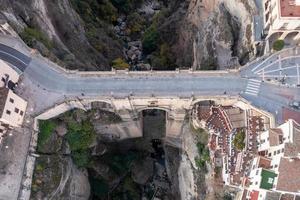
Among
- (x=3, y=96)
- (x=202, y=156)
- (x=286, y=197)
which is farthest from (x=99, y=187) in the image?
(x=286, y=197)

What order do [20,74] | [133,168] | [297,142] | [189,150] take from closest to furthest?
[297,142], [20,74], [189,150], [133,168]

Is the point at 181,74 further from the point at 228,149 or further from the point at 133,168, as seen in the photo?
the point at 133,168

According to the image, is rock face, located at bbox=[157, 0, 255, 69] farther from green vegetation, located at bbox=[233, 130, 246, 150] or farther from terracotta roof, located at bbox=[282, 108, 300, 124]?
green vegetation, located at bbox=[233, 130, 246, 150]

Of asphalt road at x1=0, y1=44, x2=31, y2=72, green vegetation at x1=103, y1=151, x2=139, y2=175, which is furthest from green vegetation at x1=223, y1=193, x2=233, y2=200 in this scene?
asphalt road at x1=0, y1=44, x2=31, y2=72

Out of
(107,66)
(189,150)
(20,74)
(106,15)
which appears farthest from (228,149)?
(106,15)

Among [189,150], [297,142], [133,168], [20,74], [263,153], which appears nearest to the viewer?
[297,142]

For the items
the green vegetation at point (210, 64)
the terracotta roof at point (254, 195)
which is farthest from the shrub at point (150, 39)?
the terracotta roof at point (254, 195)
